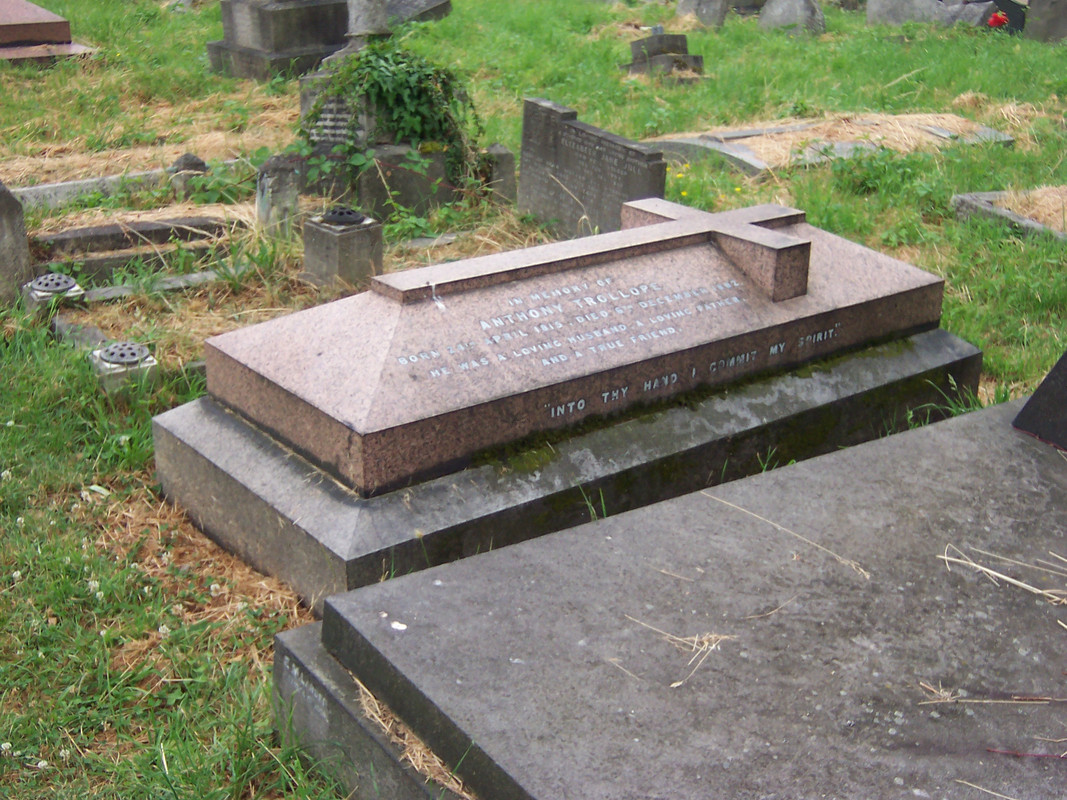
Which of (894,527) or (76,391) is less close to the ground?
(894,527)

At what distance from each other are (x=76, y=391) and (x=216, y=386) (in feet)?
3.36

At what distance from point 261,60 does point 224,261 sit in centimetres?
582

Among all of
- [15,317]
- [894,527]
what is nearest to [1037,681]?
[894,527]

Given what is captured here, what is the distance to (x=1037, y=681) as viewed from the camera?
83.0 inches

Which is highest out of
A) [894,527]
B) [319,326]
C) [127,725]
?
[319,326]

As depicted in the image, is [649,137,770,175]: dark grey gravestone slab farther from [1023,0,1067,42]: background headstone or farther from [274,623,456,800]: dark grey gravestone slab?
[1023,0,1067,42]: background headstone

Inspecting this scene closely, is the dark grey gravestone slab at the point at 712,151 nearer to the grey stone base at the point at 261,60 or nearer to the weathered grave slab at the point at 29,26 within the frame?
the grey stone base at the point at 261,60

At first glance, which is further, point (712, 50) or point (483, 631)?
point (712, 50)

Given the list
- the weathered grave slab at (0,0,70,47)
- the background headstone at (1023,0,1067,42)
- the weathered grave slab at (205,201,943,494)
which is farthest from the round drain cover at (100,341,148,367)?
the background headstone at (1023,0,1067,42)

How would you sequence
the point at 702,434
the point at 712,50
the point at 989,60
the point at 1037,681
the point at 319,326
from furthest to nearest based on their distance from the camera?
1. the point at 712,50
2. the point at 989,60
3. the point at 702,434
4. the point at 319,326
5. the point at 1037,681

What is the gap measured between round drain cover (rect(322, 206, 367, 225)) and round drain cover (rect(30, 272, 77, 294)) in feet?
3.92

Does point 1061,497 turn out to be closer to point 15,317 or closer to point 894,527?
point 894,527

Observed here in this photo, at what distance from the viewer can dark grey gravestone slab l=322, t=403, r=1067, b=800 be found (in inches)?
73.4

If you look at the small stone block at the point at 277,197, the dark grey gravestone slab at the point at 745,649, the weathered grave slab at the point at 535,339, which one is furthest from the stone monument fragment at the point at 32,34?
the dark grey gravestone slab at the point at 745,649
